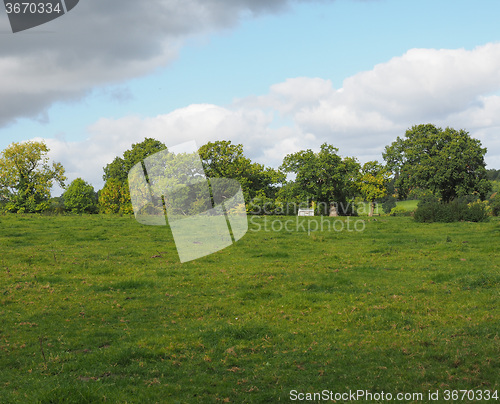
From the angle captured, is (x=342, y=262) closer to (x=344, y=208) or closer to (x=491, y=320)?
(x=491, y=320)

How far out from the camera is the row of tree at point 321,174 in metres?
57.1

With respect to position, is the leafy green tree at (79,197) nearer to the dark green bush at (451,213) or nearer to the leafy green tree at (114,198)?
the leafy green tree at (114,198)

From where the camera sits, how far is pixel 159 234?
30594 millimetres

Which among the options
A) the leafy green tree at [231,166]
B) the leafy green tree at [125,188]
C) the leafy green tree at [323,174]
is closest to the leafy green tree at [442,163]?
the leafy green tree at [323,174]

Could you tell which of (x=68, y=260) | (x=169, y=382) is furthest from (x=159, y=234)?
(x=169, y=382)

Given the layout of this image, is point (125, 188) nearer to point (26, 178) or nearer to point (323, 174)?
point (26, 178)

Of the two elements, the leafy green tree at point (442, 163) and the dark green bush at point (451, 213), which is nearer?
the dark green bush at point (451, 213)

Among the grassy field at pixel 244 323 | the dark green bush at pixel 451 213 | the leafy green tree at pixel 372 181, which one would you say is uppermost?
the leafy green tree at pixel 372 181

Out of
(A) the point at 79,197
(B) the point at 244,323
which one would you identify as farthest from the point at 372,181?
(A) the point at 79,197

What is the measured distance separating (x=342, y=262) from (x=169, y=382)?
1365 cm

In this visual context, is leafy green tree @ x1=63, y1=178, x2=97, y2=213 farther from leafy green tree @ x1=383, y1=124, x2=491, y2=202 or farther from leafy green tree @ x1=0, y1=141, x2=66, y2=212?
leafy green tree @ x1=383, y1=124, x2=491, y2=202

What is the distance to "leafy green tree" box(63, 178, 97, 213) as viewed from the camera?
90500 mm

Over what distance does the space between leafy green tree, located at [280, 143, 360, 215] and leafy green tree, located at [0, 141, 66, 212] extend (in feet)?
122

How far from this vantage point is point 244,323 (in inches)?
440
